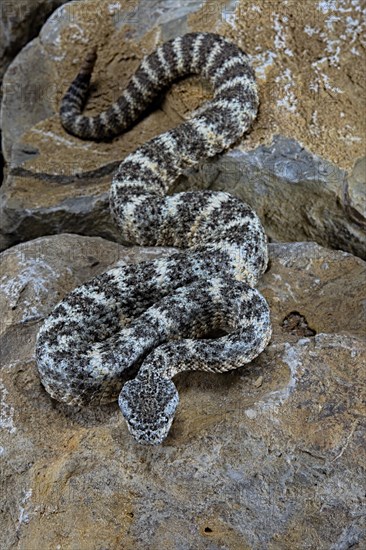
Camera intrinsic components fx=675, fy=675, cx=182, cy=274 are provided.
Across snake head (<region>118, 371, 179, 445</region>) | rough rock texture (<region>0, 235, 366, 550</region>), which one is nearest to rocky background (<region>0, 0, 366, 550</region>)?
rough rock texture (<region>0, 235, 366, 550</region>)

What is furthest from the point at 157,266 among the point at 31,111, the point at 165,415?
the point at 31,111

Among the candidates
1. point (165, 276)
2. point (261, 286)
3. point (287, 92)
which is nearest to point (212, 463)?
point (165, 276)

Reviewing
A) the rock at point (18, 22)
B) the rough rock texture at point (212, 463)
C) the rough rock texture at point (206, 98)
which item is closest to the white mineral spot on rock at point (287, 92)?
the rough rock texture at point (206, 98)

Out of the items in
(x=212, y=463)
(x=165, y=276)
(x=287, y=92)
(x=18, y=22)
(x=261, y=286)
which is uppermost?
(x=18, y=22)

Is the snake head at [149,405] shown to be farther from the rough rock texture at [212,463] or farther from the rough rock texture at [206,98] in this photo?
the rough rock texture at [206,98]

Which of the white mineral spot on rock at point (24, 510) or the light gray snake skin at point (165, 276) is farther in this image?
the light gray snake skin at point (165, 276)

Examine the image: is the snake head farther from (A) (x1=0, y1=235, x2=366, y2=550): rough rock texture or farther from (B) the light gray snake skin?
(A) (x1=0, y1=235, x2=366, y2=550): rough rock texture

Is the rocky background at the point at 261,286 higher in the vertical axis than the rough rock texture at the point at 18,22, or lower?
lower

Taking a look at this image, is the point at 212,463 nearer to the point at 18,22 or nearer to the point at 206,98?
the point at 206,98
